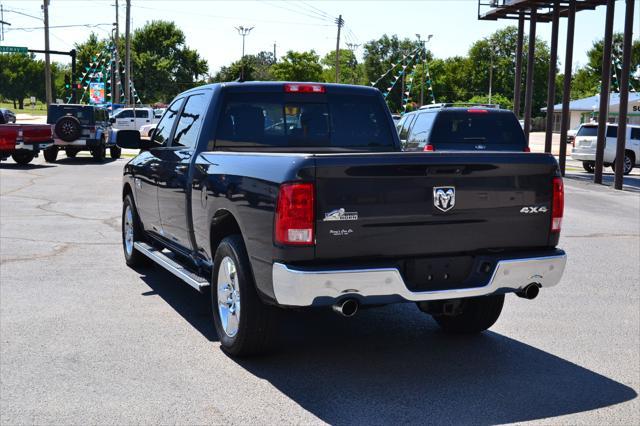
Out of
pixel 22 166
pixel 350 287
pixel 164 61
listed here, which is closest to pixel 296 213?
pixel 350 287

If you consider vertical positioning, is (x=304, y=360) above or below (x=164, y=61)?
below

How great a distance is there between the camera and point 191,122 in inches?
276

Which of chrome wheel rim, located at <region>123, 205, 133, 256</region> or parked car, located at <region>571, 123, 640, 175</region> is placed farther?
parked car, located at <region>571, 123, 640, 175</region>

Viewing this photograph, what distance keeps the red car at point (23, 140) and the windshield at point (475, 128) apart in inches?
575

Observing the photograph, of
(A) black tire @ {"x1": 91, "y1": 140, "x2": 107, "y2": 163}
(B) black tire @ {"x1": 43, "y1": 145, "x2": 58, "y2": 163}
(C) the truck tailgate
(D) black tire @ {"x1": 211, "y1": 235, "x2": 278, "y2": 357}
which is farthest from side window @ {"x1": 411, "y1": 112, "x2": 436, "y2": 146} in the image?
(B) black tire @ {"x1": 43, "y1": 145, "x2": 58, "y2": 163}

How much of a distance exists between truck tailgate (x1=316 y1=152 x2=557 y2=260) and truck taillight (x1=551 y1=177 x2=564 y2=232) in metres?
0.04

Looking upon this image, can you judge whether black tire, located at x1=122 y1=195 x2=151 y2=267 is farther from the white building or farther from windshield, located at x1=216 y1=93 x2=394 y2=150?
the white building

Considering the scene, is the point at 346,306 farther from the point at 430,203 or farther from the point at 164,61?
the point at 164,61

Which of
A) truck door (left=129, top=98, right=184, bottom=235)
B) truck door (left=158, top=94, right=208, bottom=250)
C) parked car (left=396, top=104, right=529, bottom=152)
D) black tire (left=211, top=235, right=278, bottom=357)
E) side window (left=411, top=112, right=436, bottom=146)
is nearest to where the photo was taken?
black tire (left=211, top=235, right=278, bottom=357)

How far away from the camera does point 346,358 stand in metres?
5.54

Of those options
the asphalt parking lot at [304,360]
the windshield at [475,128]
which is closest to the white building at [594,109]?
the windshield at [475,128]

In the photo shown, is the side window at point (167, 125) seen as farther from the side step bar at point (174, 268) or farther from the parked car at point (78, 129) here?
the parked car at point (78, 129)

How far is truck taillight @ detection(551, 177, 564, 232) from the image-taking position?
17.3ft

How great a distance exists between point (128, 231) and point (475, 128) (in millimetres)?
8513
